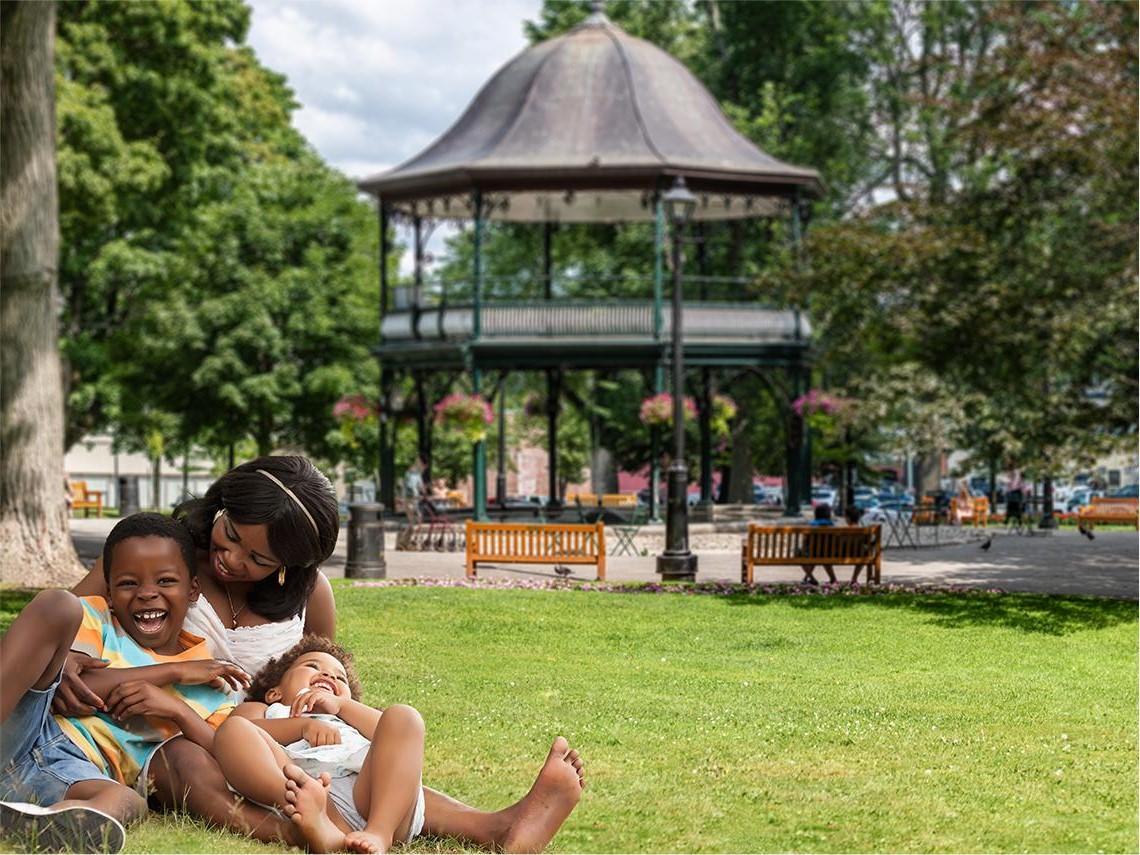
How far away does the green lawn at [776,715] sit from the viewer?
7.21 m

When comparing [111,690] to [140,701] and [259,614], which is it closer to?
[140,701]

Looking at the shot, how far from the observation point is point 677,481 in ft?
70.1

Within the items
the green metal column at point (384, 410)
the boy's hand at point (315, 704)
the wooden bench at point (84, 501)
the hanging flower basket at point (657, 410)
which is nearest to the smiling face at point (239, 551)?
the boy's hand at point (315, 704)

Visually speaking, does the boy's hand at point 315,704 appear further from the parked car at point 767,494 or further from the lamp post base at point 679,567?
the parked car at point 767,494

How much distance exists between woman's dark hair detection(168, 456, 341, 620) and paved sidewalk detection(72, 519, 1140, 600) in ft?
48.3

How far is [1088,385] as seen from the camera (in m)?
19.1

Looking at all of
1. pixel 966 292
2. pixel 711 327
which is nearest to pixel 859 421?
pixel 966 292

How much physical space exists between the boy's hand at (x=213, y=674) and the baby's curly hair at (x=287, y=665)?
5cm

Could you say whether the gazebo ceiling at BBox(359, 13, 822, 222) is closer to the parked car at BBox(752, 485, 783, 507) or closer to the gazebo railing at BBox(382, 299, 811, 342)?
the gazebo railing at BBox(382, 299, 811, 342)

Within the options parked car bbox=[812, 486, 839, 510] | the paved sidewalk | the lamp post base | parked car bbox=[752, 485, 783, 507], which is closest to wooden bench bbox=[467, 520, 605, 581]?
the paved sidewalk

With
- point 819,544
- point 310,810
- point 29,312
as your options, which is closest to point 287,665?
point 310,810

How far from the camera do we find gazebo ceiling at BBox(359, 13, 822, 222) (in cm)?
3091

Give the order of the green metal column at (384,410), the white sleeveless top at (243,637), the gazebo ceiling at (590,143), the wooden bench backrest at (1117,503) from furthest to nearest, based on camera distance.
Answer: the wooden bench backrest at (1117,503), the green metal column at (384,410), the gazebo ceiling at (590,143), the white sleeveless top at (243,637)

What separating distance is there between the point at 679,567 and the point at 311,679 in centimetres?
1516
